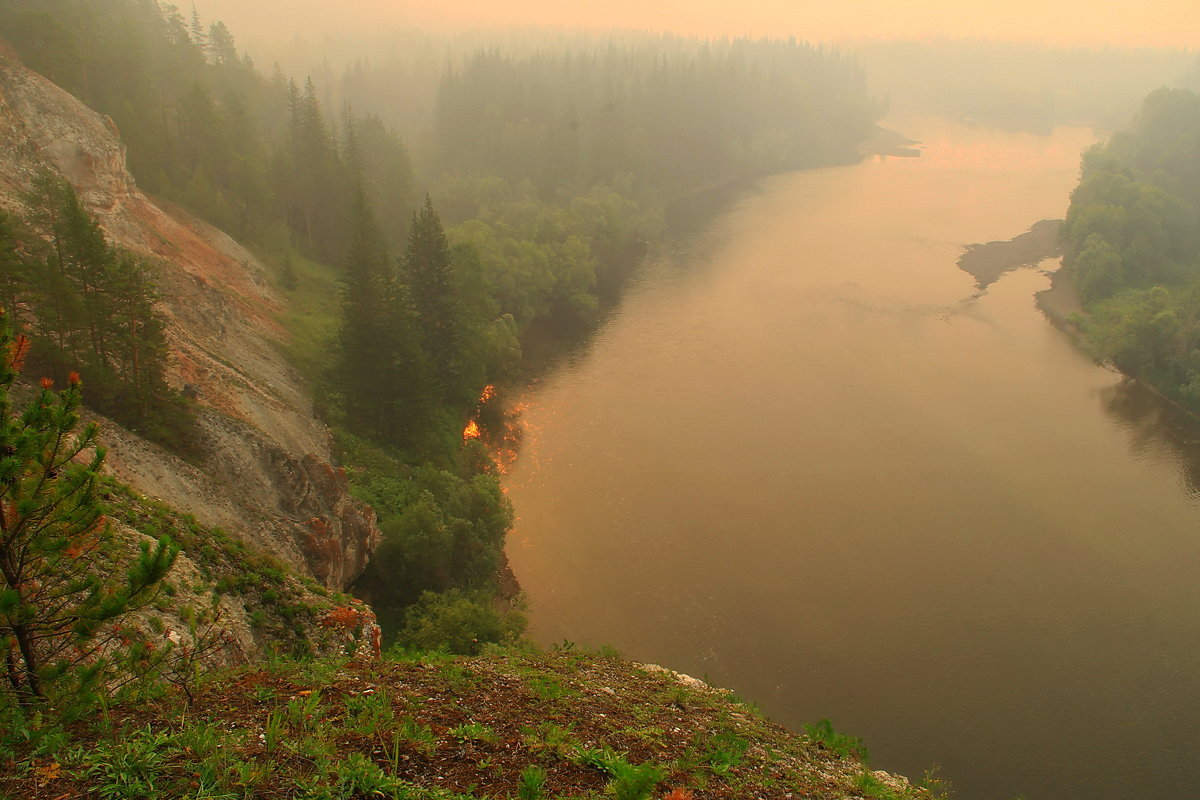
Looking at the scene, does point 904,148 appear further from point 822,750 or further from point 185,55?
point 822,750

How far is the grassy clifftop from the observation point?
7.60 metres

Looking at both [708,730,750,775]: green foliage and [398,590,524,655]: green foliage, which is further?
[398,590,524,655]: green foliage

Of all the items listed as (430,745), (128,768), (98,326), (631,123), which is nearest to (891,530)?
(430,745)

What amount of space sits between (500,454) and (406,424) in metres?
6.89

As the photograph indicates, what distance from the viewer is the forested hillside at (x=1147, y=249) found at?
51250 mm

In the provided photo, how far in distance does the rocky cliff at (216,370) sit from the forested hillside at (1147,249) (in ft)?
171

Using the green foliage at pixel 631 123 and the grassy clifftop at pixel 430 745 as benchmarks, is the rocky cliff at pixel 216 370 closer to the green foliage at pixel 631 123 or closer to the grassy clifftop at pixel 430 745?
the grassy clifftop at pixel 430 745

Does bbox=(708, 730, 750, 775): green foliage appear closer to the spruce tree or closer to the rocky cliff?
the rocky cliff

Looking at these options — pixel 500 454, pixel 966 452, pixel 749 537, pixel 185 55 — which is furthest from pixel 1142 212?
pixel 185 55

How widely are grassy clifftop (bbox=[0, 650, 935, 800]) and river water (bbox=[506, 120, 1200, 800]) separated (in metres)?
14.4

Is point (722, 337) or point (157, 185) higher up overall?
point (157, 185)

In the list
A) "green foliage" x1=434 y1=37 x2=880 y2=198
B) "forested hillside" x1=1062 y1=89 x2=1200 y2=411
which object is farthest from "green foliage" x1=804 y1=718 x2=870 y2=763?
"green foliage" x1=434 y1=37 x2=880 y2=198

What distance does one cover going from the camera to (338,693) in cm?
1051

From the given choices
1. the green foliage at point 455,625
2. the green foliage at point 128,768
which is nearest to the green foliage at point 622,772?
the green foliage at point 128,768
